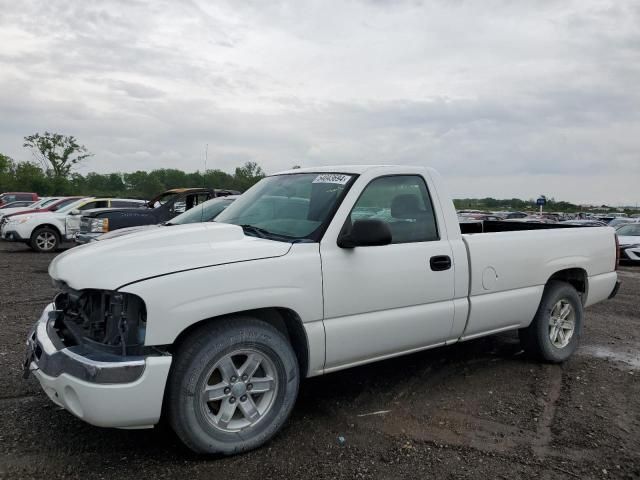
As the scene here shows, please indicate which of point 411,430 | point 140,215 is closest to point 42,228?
point 140,215

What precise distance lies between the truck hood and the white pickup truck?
1 cm

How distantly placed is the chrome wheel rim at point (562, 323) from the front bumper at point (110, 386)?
3.83 m

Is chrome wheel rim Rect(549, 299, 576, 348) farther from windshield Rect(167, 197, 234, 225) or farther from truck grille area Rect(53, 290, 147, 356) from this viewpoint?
windshield Rect(167, 197, 234, 225)

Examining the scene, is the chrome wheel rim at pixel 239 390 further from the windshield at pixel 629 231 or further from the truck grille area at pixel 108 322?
the windshield at pixel 629 231

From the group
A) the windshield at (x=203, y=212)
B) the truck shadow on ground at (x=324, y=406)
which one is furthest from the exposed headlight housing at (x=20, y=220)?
the truck shadow on ground at (x=324, y=406)

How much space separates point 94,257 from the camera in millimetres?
3307

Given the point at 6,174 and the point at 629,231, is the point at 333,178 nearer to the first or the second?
the point at 629,231

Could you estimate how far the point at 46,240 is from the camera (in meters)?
15.2

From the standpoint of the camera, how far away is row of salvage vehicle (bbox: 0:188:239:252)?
12.0m

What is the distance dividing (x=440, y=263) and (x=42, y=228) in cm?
1374

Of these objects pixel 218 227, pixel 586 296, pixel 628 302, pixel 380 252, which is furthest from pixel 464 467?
pixel 628 302

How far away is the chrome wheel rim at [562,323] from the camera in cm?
535

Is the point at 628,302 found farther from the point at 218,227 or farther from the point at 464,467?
the point at 218,227

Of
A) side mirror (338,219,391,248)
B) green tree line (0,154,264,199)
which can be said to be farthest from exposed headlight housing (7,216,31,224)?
green tree line (0,154,264,199)
